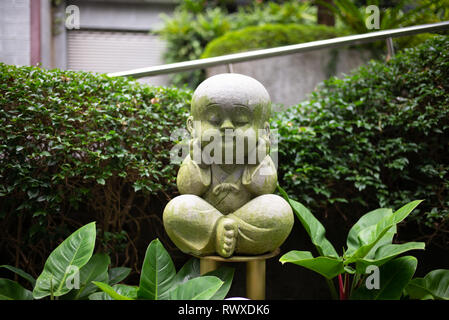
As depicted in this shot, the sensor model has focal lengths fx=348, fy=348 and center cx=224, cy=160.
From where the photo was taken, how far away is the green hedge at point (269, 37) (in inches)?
207

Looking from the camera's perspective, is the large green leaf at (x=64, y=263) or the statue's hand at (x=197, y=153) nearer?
the large green leaf at (x=64, y=263)

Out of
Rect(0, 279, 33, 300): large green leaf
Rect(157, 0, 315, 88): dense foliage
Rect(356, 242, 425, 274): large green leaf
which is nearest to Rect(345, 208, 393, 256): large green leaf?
Rect(356, 242, 425, 274): large green leaf

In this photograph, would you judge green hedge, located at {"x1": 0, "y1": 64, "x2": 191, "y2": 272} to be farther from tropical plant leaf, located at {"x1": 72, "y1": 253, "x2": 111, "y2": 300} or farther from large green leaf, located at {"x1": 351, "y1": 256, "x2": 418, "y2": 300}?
large green leaf, located at {"x1": 351, "y1": 256, "x2": 418, "y2": 300}

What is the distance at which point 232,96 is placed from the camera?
6.95ft

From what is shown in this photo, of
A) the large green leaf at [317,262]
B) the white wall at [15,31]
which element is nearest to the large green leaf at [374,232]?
the large green leaf at [317,262]

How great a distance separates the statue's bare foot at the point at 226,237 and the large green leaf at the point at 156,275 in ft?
1.15

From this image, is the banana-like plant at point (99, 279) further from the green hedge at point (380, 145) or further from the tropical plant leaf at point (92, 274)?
the green hedge at point (380, 145)

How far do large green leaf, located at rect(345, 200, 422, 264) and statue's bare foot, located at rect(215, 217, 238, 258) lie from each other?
0.78 metres

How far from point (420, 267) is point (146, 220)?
8.12 feet

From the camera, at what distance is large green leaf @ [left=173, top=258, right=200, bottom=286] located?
230 centimetres

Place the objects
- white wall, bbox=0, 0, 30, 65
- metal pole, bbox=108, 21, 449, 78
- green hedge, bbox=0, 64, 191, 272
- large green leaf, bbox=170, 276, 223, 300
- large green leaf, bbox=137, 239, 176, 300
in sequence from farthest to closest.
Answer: white wall, bbox=0, 0, 30, 65
metal pole, bbox=108, 21, 449, 78
green hedge, bbox=0, 64, 191, 272
large green leaf, bbox=137, 239, 176, 300
large green leaf, bbox=170, 276, 223, 300

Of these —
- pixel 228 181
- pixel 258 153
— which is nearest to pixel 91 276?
pixel 228 181

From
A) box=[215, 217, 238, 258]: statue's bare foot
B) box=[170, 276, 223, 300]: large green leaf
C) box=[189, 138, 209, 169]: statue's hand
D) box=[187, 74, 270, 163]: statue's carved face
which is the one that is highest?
box=[187, 74, 270, 163]: statue's carved face

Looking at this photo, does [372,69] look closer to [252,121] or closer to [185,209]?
[252,121]
